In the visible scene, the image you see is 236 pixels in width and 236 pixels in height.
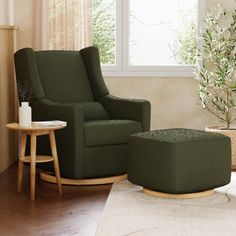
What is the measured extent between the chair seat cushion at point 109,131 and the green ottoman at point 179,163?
1.02ft

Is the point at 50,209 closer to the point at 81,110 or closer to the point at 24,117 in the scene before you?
the point at 24,117

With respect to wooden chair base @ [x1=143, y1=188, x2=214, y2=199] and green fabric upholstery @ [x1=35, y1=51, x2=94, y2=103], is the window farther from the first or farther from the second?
wooden chair base @ [x1=143, y1=188, x2=214, y2=199]

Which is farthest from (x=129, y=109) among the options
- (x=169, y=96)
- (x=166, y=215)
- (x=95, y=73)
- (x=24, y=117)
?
(x=166, y=215)

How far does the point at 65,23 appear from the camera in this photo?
5902 millimetres

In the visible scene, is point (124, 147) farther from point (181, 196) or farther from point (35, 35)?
point (35, 35)

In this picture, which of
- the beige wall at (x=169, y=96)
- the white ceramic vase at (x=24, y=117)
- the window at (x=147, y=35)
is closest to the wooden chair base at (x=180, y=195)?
the white ceramic vase at (x=24, y=117)

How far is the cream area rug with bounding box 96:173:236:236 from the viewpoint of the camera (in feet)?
11.0

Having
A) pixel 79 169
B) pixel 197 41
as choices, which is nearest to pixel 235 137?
pixel 197 41

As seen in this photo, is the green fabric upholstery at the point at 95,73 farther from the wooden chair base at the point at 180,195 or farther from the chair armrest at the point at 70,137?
the wooden chair base at the point at 180,195

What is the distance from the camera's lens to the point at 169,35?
241 inches

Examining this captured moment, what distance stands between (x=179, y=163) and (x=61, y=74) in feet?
5.37

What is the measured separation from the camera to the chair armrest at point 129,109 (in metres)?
4.93

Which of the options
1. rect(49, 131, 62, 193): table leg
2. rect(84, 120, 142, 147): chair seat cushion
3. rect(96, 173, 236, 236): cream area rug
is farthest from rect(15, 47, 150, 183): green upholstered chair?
rect(96, 173, 236, 236): cream area rug

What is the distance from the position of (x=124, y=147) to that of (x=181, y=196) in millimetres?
786
